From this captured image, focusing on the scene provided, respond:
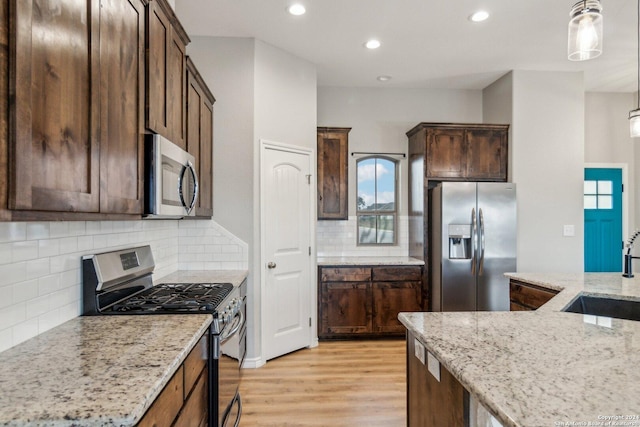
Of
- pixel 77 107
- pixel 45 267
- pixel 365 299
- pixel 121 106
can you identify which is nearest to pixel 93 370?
pixel 45 267

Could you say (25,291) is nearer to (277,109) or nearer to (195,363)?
(195,363)

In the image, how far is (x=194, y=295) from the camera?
7.34 feet

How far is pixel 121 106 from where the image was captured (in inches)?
59.4

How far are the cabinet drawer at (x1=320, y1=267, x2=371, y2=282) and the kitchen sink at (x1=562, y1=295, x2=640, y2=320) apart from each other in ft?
7.22

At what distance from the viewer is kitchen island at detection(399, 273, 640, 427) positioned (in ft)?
2.83

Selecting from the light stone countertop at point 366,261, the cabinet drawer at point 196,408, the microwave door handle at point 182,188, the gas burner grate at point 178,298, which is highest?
the microwave door handle at point 182,188

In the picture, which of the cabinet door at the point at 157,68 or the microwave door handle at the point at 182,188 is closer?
the cabinet door at the point at 157,68

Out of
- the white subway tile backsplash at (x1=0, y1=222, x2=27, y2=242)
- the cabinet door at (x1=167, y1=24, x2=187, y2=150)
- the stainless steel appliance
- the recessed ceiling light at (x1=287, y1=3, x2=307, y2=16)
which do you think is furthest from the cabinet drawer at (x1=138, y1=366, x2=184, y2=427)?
the recessed ceiling light at (x1=287, y1=3, x2=307, y2=16)

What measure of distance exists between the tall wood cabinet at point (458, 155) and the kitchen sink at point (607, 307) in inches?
81.1

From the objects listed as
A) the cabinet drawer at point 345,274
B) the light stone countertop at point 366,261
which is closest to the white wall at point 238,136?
the cabinet drawer at point 345,274

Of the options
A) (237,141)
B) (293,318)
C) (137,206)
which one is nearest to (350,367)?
(293,318)

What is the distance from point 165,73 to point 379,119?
3.33m

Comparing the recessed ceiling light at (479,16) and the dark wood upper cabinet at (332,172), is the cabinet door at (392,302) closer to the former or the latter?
the dark wood upper cabinet at (332,172)

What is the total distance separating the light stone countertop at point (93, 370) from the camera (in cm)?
90
